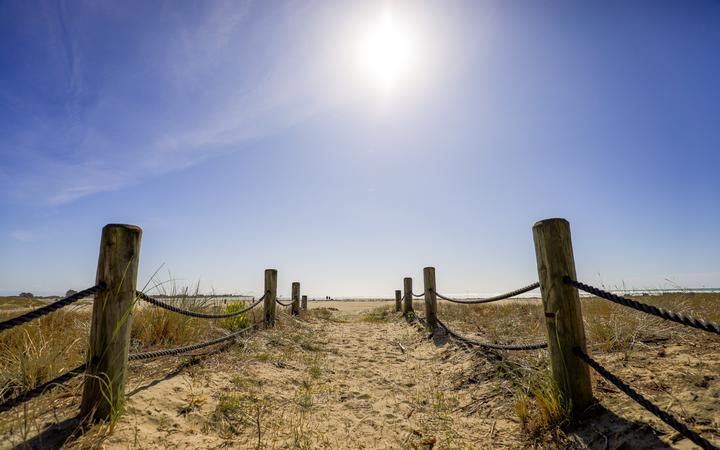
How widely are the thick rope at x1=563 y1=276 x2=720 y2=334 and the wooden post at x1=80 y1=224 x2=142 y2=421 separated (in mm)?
3171

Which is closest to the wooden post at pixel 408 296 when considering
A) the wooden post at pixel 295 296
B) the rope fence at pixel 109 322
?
the wooden post at pixel 295 296

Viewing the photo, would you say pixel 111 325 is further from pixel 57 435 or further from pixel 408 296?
pixel 408 296

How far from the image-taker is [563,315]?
2535 millimetres

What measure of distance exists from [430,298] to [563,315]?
4833mm

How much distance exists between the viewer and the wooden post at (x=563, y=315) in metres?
2.45

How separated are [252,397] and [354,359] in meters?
2.27

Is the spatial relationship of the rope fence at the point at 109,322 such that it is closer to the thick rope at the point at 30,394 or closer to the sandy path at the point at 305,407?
the thick rope at the point at 30,394

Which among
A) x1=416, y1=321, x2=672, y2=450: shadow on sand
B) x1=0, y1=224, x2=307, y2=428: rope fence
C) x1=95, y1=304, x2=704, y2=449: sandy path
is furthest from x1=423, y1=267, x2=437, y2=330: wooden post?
x1=0, y1=224, x2=307, y2=428: rope fence

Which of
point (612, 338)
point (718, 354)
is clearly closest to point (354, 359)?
point (612, 338)

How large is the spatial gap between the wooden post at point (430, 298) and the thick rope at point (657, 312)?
4.82 m

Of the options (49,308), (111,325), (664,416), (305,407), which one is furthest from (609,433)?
(49,308)

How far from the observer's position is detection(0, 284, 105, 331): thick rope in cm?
186

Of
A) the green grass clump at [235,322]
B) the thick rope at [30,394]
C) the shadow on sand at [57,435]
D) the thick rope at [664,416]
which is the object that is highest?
the green grass clump at [235,322]

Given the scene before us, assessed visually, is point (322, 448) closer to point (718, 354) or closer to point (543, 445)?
point (543, 445)
